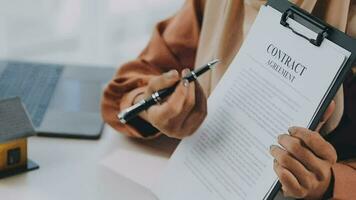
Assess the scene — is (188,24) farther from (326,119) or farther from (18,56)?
(18,56)

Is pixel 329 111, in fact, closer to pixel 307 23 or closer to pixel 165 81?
pixel 307 23

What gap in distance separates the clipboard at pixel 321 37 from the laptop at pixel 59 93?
0.42m

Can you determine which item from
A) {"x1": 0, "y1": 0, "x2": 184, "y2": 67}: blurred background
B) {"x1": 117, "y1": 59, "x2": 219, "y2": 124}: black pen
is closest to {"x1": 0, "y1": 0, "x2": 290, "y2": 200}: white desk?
{"x1": 0, "y1": 0, "x2": 184, "y2": 67}: blurred background

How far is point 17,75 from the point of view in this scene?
49.2 inches

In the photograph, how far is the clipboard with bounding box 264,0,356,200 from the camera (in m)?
0.73

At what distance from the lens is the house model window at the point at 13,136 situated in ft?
3.12

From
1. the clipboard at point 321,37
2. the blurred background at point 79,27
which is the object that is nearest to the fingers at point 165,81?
the clipboard at point 321,37

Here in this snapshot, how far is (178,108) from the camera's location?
87cm

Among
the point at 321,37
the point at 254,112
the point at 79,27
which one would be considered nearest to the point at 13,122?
the point at 254,112

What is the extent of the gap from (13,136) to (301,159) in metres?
0.43

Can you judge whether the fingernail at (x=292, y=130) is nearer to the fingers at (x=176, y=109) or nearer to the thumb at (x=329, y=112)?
the thumb at (x=329, y=112)

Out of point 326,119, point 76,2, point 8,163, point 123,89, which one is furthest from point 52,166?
point 76,2

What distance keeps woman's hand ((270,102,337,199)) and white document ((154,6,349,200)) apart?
37 millimetres

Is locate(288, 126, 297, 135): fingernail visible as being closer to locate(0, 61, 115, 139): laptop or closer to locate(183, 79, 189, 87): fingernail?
locate(183, 79, 189, 87): fingernail
